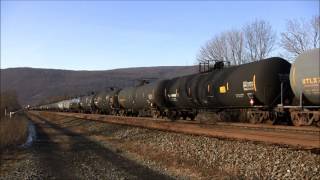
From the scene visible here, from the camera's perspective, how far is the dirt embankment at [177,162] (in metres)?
12.4

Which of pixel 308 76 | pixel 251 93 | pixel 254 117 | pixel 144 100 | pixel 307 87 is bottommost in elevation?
pixel 254 117

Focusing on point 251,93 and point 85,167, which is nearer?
point 85,167

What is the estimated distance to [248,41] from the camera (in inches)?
3312

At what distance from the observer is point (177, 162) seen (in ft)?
51.1

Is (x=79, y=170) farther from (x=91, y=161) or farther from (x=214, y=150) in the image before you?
(x=214, y=150)

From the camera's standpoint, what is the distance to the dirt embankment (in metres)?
12.4

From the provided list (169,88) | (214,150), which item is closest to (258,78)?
(214,150)

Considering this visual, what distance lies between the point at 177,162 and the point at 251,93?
27.5ft

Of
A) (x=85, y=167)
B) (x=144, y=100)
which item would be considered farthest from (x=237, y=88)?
(x=144, y=100)

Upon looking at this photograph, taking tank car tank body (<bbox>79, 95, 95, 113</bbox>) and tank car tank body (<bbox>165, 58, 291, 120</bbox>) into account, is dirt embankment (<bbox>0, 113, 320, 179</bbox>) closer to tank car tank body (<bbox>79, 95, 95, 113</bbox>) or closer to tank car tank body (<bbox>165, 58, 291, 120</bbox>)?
tank car tank body (<bbox>165, 58, 291, 120</bbox>)

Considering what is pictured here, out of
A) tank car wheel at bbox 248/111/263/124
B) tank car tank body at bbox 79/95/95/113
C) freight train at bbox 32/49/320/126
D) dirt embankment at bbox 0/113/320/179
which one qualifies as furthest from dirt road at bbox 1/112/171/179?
tank car tank body at bbox 79/95/95/113

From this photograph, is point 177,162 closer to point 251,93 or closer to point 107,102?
point 251,93

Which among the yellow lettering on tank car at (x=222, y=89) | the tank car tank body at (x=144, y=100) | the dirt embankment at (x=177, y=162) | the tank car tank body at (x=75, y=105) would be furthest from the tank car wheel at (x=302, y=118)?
the tank car tank body at (x=75, y=105)

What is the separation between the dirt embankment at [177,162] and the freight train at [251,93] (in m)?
4.09
